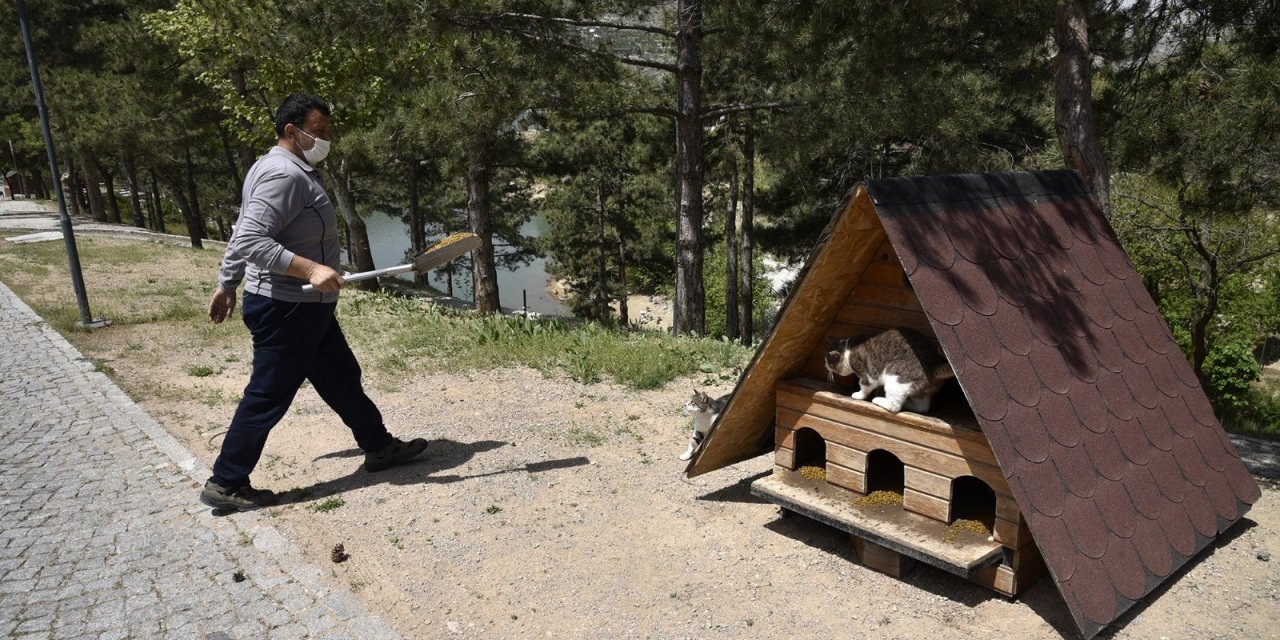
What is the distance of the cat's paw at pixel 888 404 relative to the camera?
13.4 feet

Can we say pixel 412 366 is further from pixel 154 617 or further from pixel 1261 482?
pixel 1261 482

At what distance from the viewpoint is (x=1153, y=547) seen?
13.0 ft

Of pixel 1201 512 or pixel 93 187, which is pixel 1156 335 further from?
pixel 93 187

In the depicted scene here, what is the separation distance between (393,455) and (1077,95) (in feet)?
20.8

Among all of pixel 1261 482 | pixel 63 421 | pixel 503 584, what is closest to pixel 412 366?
pixel 63 421

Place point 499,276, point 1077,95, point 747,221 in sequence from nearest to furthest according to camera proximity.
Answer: point 1077,95, point 747,221, point 499,276

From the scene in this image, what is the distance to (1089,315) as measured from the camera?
4414mm

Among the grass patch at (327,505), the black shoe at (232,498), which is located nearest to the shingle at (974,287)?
the grass patch at (327,505)

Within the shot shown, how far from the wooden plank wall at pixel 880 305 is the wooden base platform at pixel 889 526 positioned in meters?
0.66

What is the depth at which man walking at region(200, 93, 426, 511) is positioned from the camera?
458cm

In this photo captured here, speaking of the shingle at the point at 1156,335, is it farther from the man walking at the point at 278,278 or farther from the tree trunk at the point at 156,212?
the tree trunk at the point at 156,212

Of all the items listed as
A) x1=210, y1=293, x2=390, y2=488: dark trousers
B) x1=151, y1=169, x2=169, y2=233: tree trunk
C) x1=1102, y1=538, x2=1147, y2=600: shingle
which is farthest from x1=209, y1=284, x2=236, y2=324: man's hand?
x1=151, y1=169, x2=169, y2=233: tree trunk

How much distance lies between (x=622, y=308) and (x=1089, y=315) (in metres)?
27.3

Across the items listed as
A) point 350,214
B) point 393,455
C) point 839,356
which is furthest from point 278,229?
point 350,214
